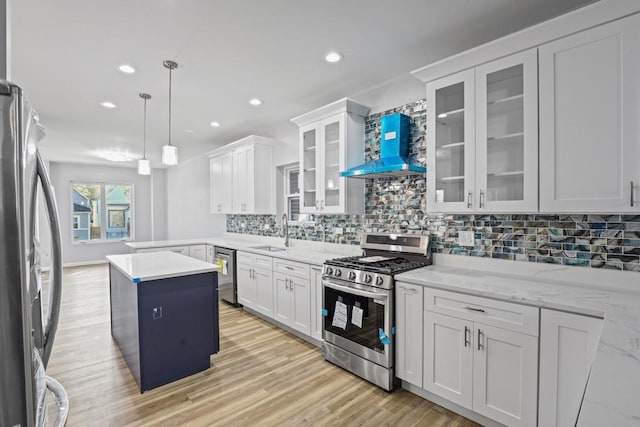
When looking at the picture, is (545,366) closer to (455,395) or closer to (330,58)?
(455,395)

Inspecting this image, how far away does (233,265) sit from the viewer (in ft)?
14.8

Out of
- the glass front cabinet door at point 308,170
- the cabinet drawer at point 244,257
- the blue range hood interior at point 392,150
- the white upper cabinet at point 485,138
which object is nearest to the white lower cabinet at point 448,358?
the white upper cabinet at point 485,138

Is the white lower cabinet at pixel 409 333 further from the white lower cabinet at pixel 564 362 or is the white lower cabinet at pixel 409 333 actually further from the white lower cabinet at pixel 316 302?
the white lower cabinet at pixel 316 302

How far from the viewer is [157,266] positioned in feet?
9.11

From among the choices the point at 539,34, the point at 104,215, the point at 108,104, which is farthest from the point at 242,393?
the point at 104,215

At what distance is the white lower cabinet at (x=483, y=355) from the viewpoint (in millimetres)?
1785

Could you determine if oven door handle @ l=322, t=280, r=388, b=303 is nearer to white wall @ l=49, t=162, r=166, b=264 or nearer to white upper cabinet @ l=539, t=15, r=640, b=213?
white upper cabinet @ l=539, t=15, r=640, b=213

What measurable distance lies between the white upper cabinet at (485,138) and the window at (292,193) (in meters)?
2.40

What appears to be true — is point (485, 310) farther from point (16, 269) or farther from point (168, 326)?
point (168, 326)

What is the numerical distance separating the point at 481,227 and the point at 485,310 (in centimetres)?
82

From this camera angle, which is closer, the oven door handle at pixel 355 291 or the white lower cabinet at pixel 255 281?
the oven door handle at pixel 355 291

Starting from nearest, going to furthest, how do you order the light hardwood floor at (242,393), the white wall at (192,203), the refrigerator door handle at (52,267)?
the refrigerator door handle at (52,267) → the light hardwood floor at (242,393) → the white wall at (192,203)

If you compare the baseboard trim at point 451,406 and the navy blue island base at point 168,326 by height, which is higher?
the navy blue island base at point 168,326

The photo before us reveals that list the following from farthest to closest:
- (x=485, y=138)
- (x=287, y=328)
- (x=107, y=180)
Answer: (x=107, y=180) → (x=287, y=328) → (x=485, y=138)
